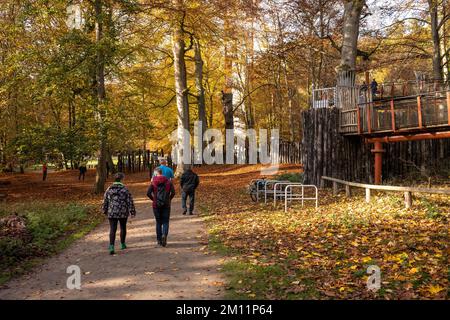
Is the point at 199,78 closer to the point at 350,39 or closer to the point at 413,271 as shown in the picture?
the point at 350,39

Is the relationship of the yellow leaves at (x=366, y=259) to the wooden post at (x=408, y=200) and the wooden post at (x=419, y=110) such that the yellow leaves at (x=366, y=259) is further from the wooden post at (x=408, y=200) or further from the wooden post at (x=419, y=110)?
the wooden post at (x=419, y=110)

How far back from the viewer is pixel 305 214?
1195 cm

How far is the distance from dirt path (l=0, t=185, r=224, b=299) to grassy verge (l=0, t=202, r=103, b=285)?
17.0 inches

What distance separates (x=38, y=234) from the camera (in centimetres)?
1064

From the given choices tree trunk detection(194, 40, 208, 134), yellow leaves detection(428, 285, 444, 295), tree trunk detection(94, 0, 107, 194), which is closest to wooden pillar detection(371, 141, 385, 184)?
yellow leaves detection(428, 285, 444, 295)

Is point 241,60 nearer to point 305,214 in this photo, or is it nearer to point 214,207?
point 214,207

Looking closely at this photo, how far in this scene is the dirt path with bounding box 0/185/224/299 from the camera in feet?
20.4

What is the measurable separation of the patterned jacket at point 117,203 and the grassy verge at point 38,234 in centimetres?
180

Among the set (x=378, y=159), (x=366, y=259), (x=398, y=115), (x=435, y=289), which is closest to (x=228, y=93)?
(x=378, y=159)

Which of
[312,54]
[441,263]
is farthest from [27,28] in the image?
[441,263]

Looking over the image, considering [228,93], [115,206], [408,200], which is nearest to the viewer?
[115,206]

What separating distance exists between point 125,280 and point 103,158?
1429cm

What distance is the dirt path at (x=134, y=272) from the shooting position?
6.23 m

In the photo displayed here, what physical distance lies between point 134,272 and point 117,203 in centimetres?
201
